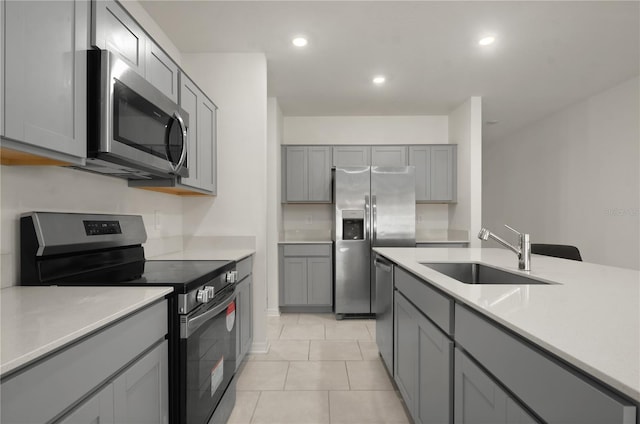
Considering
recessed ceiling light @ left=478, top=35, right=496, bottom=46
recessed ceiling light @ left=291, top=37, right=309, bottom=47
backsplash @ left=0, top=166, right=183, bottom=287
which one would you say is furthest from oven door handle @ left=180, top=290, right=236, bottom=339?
recessed ceiling light @ left=478, top=35, right=496, bottom=46

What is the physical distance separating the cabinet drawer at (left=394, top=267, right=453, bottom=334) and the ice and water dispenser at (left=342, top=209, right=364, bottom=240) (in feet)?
6.79

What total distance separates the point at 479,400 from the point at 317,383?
5.29 feet

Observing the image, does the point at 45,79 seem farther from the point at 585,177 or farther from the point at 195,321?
the point at 585,177

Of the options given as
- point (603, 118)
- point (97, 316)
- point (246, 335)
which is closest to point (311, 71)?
point (246, 335)

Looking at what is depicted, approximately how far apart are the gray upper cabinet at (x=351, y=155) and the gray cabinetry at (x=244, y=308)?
2.19 meters

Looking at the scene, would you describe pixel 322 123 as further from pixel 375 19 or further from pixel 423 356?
pixel 423 356

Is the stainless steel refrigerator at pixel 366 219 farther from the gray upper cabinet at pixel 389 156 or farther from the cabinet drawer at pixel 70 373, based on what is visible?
the cabinet drawer at pixel 70 373

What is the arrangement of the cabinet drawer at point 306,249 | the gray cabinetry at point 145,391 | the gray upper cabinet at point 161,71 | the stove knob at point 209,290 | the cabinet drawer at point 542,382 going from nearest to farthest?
1. the cabinet drawer at point 542,382
2. the gray cabinetry at point 145,391
3. the stove knob at point 209,290
4. the gray upper cabinet at point 161,71
5. the cabinet drawer at point 306,249

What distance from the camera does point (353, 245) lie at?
13.7 ft

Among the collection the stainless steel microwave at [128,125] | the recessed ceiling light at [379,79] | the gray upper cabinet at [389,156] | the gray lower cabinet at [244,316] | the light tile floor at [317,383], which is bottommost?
the light tile floor at [317,383]

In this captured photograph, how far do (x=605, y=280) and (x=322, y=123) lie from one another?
13.4 ft

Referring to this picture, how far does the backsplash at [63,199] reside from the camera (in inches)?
54.1

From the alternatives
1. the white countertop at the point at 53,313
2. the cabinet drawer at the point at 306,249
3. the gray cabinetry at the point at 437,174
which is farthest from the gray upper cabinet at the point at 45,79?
the gray cabinetry at the point at 437,174

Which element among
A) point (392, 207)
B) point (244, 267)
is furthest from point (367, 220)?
point (244, 267)
